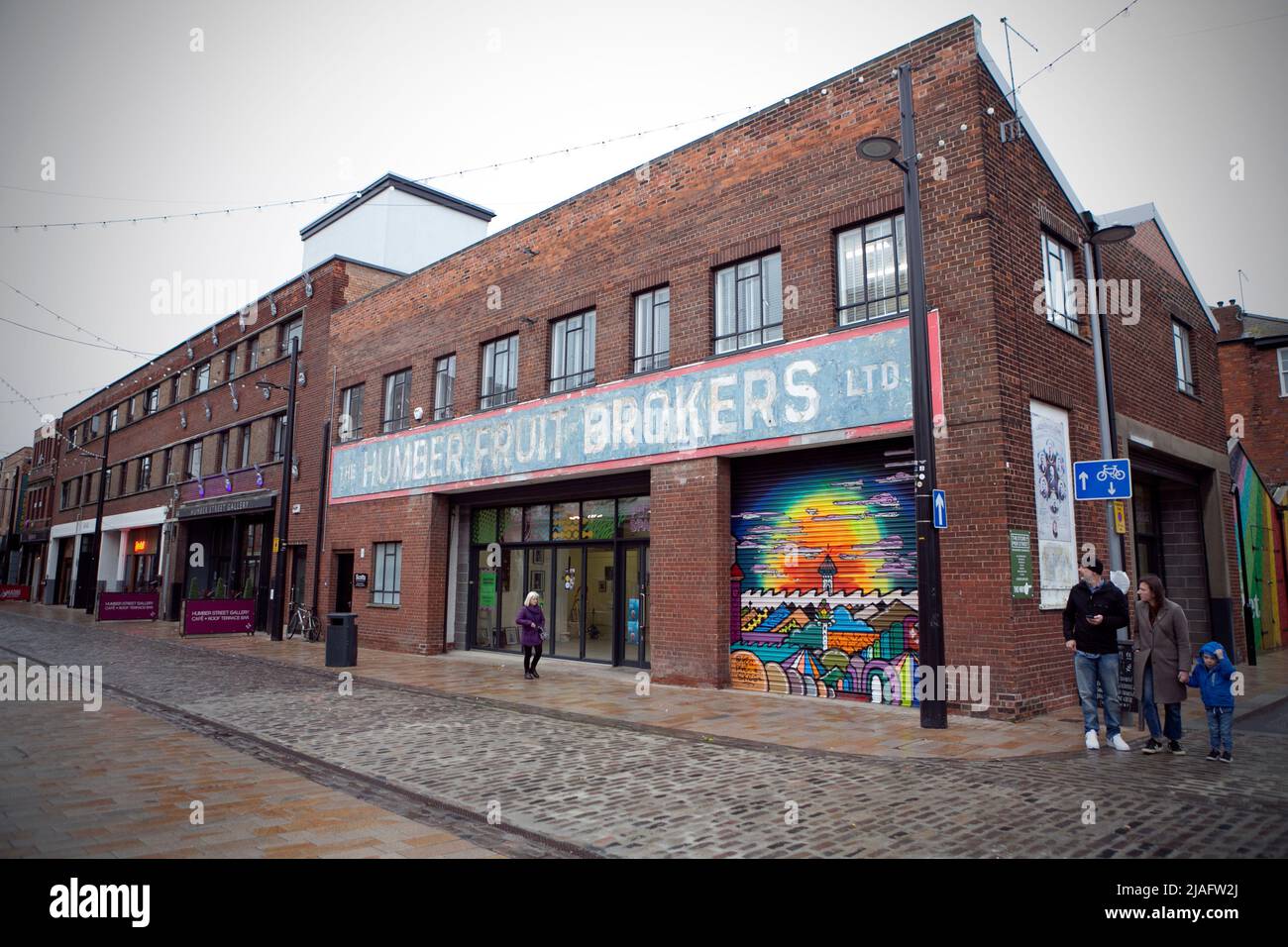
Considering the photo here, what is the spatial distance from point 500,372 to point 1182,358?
47.6 feet

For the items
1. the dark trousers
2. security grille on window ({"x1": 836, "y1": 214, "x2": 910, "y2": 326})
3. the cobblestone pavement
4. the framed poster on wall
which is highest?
security grille on window ({"x1": 836, "y1": 214, "x2": 910, "y2": 326})

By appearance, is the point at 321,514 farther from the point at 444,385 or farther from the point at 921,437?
the point at 921,437

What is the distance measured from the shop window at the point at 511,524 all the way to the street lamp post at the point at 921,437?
10.2 metres

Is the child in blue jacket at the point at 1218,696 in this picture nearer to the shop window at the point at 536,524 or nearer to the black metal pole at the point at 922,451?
the black metal pole at the point at 922,451

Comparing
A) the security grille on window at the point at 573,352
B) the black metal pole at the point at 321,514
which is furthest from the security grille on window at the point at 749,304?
the black metal pole at the point at 321,514

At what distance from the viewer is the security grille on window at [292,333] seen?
24812mm

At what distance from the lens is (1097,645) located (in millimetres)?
8039

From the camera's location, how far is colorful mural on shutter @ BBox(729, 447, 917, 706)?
10734 mm

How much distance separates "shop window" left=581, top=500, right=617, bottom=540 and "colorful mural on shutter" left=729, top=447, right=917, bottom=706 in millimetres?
3150

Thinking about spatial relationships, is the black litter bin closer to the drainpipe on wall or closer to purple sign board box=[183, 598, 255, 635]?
purple sign board box=[183, 598, 255, 635]

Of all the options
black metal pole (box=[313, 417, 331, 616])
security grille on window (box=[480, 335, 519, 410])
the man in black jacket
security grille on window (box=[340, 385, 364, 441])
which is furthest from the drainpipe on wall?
black metal pole (box=[313, 417, 331, 616])

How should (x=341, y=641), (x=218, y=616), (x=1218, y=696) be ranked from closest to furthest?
(x=1218, y=696)
(x=341, y=641)
(x=218, y=616)

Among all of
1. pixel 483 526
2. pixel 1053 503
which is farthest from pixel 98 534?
pixel 1053 503

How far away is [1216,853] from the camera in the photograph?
4.78 meters
